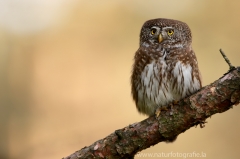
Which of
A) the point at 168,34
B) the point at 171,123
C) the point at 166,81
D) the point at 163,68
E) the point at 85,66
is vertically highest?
the point at 85,66

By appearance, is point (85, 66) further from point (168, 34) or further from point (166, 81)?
point (166, 81)

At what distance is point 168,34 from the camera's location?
3686 mm

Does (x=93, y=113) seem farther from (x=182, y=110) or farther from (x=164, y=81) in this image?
(x=182, y=110)

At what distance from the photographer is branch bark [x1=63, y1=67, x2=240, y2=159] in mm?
2594

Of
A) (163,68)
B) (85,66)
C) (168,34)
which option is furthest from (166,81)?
(85,66)

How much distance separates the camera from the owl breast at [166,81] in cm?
337

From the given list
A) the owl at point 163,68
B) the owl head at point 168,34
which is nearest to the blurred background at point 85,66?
the owl at point 163,68

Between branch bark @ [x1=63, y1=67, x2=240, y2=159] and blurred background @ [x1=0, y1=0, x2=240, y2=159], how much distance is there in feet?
7.03

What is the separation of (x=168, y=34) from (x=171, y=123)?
117 cm

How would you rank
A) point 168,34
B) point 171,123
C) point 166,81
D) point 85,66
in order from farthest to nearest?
point 85,66 → point 168,34 → point 166,81 → point 171,123

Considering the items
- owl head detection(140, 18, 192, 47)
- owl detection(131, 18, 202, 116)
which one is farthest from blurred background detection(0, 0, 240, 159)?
owl head detection(140, 18, 192, 47)

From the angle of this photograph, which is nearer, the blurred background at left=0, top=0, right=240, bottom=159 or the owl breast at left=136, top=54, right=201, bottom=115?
the owl breast at left=136, top=54, right=201, bottom=115

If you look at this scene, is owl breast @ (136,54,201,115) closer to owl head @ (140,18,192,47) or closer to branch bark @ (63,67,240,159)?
owl head @ (140,18,192,47)

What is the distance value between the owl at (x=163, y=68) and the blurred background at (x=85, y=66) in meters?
1.85
